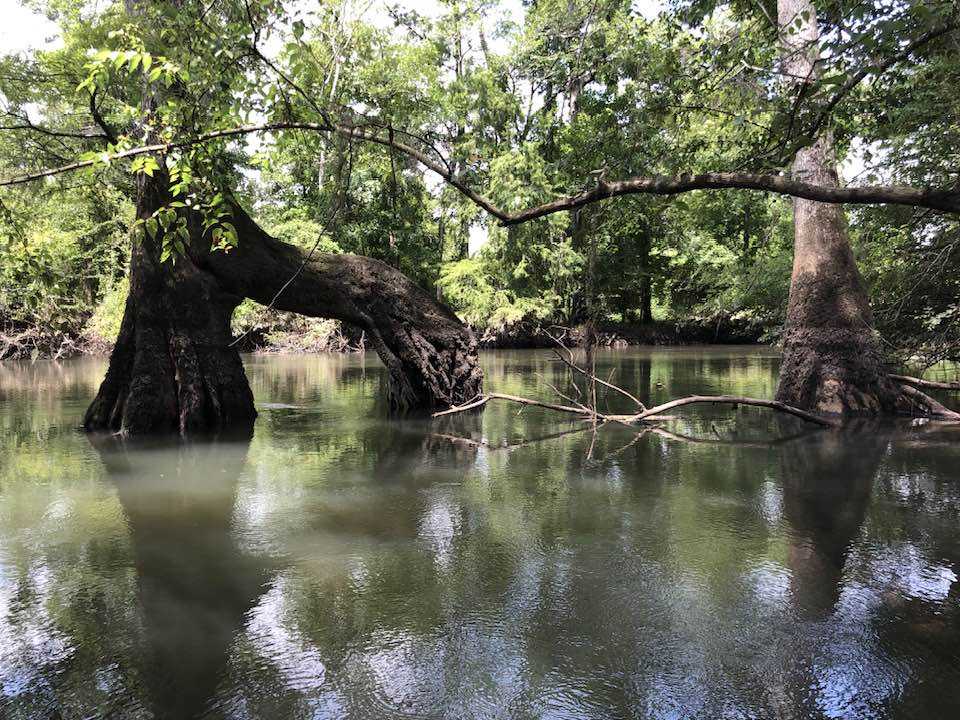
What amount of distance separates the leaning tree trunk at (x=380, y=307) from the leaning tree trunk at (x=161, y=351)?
78cm

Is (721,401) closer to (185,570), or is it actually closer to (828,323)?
(828,323)

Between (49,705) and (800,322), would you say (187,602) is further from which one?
(800,322)

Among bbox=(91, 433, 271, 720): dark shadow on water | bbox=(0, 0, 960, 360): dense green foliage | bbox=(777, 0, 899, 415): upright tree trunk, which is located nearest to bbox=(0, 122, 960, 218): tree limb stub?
bbox=(0, 0, 960, 360): dense green foliage

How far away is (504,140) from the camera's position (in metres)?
33.4

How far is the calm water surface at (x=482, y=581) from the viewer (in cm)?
312

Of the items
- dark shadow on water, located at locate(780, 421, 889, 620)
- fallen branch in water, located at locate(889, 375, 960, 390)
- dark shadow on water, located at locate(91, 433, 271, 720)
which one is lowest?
dark shadow on water, located at locate(91, 433, 271, 720)

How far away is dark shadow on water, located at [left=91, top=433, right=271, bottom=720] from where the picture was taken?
10.7ft

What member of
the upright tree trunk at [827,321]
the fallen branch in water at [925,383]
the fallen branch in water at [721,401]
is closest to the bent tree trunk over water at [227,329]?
the fallen branch in water at [721,401]

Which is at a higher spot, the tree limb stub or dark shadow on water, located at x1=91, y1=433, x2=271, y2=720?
the tree limb stub

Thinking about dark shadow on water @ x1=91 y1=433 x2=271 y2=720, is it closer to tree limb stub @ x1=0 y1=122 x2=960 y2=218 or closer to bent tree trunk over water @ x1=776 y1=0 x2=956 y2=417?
tree limb stub @ x1=0 y1=122 x2=960 y2=218

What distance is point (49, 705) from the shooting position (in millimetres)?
3014

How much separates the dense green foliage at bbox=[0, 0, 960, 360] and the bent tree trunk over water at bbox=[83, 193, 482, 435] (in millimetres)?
1012

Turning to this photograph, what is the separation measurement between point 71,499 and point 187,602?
3.12 m

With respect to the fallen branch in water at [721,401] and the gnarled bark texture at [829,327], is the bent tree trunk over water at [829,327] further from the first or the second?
the fallen branch in water at [721,401]
